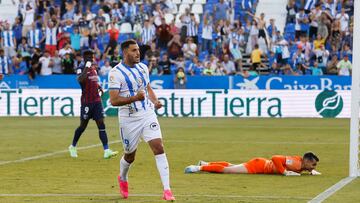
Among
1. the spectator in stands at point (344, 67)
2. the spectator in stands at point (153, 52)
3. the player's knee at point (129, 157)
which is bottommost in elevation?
the spectator in stands at point (344, 67)

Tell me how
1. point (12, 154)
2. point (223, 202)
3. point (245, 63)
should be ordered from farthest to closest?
point (245, 63)
point (12, 154)
point (223, 202)

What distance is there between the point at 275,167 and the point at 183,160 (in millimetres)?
3480

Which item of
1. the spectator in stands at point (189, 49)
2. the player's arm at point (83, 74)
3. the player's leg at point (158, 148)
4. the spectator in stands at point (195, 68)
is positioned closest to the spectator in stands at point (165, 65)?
the spectator in stands at point (195, 68)

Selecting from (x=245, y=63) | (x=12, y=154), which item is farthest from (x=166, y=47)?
(x=12, y=154)

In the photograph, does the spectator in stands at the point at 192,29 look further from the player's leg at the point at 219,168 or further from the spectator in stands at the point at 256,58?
the player's leg at the point at 219,168

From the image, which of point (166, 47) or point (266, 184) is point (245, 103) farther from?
point (266, 184)

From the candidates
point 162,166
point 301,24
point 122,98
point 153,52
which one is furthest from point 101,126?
point 301,24

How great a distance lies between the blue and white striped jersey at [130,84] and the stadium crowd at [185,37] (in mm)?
24699

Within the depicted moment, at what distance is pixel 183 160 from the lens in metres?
19.3

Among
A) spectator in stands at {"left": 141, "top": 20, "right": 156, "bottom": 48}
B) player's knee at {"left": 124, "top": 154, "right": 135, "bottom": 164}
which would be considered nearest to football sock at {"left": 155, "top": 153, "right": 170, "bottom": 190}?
player's knee at {"left": 124, "top": 154, "right": 135, "bottom": 164}

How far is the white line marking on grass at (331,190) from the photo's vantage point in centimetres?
1288

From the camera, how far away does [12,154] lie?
2077 centimetres

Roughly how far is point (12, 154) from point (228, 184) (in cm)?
730

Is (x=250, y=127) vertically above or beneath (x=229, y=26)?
beneath
